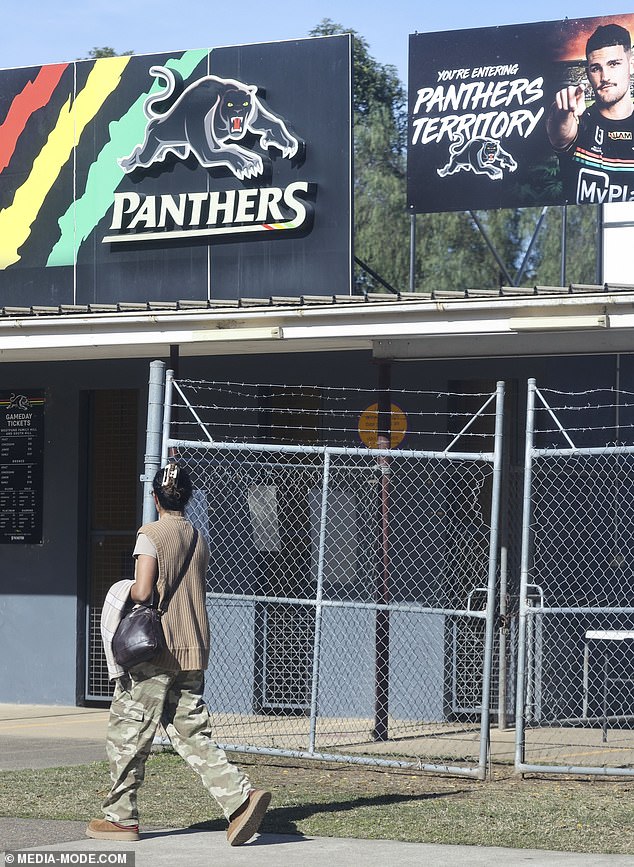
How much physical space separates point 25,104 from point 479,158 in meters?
4.73

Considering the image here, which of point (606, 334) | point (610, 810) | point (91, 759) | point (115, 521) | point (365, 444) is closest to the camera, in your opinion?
point (610, 810)

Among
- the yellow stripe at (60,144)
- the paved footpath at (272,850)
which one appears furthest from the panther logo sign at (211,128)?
the paved footpath at (272,850)

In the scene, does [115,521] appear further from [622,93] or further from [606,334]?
[622,93]

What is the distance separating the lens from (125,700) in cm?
716

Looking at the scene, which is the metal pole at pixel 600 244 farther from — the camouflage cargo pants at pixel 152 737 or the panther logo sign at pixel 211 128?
the camouflage cargo pants at pixel 152 737

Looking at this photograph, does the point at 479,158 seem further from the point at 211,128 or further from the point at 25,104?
the point at 25,104

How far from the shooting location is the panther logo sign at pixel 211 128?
13344 mm

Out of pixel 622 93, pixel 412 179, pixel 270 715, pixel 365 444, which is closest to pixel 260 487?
pixel 365 444

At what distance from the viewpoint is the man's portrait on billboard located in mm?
12250

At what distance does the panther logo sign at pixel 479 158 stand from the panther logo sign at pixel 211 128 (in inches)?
58.1

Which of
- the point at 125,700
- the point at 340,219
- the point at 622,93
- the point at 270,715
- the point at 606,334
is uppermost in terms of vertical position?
the point at 622,93

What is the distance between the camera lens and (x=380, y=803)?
8.09 meters

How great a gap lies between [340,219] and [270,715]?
4.33 m

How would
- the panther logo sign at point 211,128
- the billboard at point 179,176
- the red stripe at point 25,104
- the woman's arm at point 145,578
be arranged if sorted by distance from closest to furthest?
the woman's arm at point 145,578 → the billboard at point 179,176 → the panther logo sign at point 211,128 → the red stripe at point 25,104
